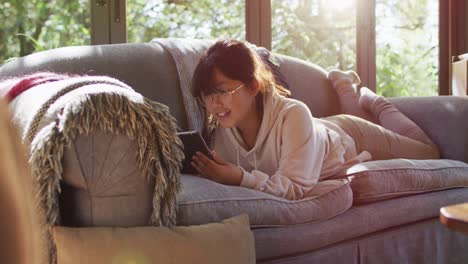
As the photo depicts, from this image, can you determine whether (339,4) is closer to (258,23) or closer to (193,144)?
(258,23)

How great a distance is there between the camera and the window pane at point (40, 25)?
3.00m

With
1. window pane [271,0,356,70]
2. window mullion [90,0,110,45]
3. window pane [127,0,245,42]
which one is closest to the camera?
window mullion [90,0,110,45]

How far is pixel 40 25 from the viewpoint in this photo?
3084 millimetres

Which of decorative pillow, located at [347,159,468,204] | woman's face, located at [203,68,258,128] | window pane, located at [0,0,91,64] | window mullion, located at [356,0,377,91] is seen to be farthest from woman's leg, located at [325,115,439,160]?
window mullion, located at [356,0,377,91]

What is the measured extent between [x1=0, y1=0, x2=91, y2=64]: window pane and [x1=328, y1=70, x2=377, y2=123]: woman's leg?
4.48 feet

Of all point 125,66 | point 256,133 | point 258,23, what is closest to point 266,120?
point 256,133

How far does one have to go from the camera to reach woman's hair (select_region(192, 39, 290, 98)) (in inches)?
74.6

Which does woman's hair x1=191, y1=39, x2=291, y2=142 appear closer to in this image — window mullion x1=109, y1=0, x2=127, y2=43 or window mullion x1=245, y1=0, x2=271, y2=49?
window mullion x1=109, y1=0, x2=127, y2=43

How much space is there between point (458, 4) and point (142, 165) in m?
4.07

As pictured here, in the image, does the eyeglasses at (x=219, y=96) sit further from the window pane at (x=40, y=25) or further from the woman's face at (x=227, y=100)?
the window pane at (x=40, y=25)

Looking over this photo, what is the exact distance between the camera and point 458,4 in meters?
4.64

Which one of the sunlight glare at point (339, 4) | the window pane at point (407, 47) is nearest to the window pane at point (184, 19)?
the sunlight glare at point (339, 4)

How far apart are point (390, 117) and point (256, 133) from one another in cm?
85

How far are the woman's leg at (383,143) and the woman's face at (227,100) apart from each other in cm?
65
